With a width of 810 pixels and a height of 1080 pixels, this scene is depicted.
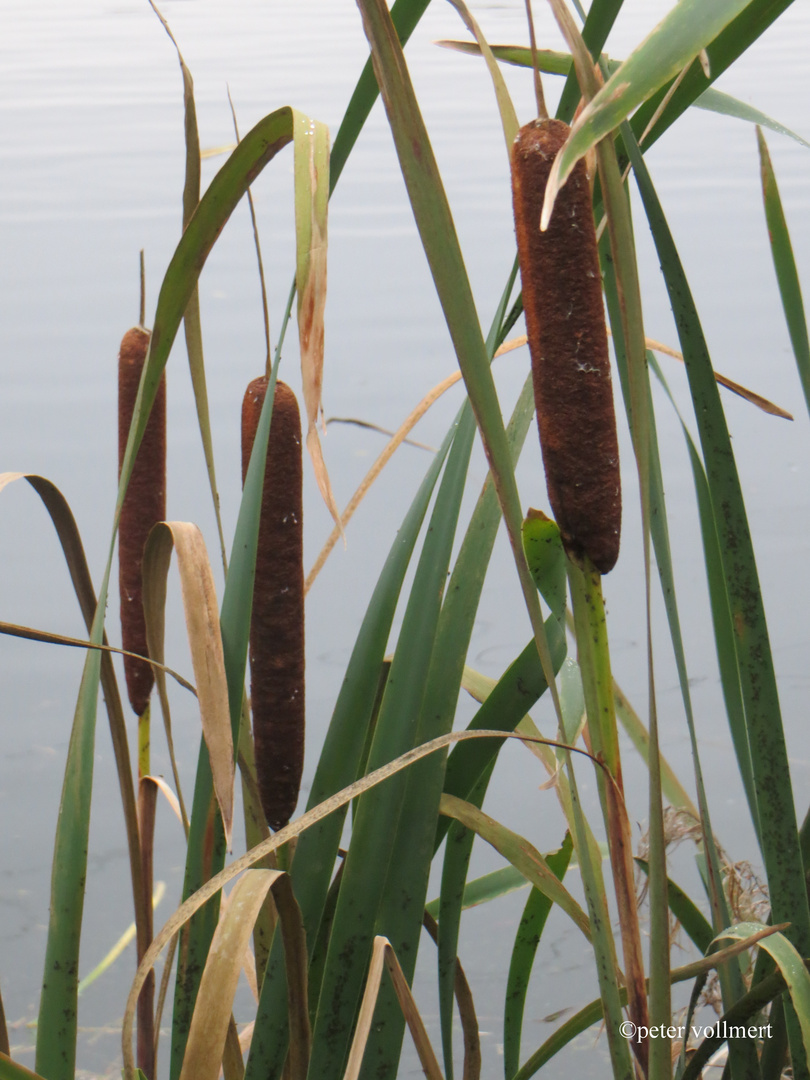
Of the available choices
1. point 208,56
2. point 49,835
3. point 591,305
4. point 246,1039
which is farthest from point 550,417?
point 208,56

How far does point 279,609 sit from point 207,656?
0.07m

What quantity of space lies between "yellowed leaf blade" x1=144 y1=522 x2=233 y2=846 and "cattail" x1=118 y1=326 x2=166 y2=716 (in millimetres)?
128

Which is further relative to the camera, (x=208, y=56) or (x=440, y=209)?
(x=208, y=56)

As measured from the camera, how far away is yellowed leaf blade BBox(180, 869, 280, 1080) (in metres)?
0.32

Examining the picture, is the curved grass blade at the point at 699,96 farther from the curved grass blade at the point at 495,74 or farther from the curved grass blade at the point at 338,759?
the curved grass blade at the point at 338,759

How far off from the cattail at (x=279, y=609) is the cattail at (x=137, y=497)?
0.11 m

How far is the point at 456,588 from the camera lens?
0.42m

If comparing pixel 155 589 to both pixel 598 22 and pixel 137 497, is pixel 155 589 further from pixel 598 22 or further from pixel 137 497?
pixel 598 22

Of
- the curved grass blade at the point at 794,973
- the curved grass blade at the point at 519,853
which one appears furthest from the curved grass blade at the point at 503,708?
the curved grass blade at the point at 794,973

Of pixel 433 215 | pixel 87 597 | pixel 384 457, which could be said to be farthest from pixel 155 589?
pixel 433 215

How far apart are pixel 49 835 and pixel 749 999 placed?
88cm

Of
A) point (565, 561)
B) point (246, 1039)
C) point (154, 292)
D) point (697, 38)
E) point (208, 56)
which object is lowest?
point (246, 1039)

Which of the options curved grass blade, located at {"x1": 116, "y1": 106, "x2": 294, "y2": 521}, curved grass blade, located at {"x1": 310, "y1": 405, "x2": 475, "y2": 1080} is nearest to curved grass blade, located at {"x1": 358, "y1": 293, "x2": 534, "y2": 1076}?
curved grass blade, located at {"x1": 310, "y1": 405, "x2": 475, "y2": 1080}

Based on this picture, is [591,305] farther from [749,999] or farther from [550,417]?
[749,999]
